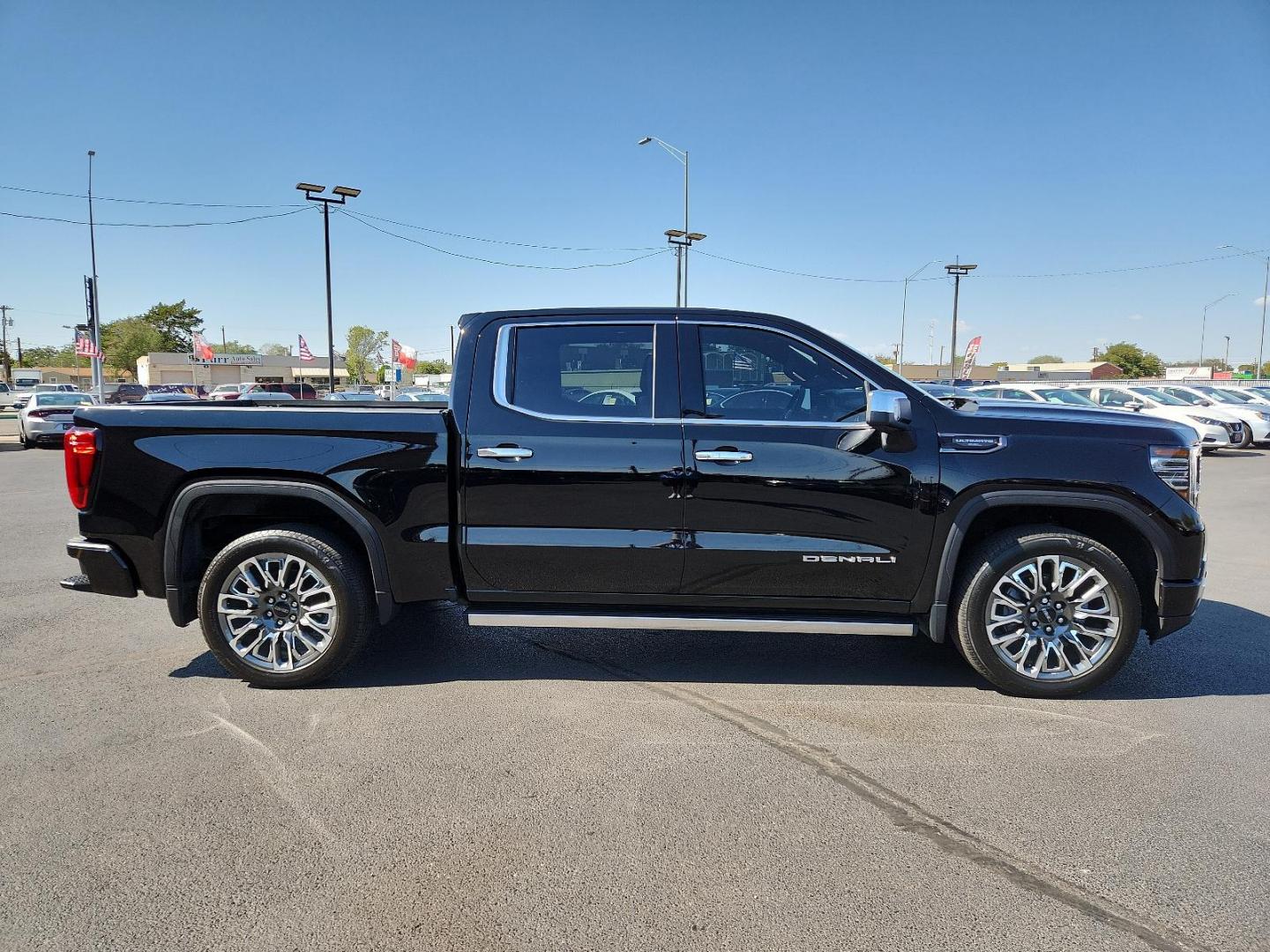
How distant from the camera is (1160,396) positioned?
846 inches

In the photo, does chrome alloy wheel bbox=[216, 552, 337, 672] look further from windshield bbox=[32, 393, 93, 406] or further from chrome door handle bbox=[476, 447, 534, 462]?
windshield bbox=[32, 393, 93, 406]

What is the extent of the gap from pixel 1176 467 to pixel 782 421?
1925 mm

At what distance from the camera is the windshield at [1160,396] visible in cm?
2084

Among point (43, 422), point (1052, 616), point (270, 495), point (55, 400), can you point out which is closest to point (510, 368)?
point (270, 495)

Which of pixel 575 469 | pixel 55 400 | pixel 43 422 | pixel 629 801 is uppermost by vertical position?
pixel 55 400

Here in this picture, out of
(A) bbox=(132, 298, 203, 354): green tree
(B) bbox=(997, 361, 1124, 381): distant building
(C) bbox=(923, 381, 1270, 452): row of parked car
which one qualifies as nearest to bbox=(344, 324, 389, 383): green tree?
(A) bbox=(132, 298, 203, 354): green tree

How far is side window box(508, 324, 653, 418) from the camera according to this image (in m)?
4.21

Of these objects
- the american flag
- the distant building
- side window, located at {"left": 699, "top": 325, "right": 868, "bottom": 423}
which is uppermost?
the distant building

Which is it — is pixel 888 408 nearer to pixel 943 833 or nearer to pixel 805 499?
pixel 805 499

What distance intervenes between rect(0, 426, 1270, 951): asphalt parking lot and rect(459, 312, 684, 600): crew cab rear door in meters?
0.66

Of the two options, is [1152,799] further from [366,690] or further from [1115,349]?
[1115,349]

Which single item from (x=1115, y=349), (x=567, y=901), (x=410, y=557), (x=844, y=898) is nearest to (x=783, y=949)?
(x=844, y=898)

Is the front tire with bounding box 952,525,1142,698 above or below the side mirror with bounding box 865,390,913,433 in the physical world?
below

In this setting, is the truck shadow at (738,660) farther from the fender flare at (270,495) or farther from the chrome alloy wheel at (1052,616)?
the fender flare at (270,495)
